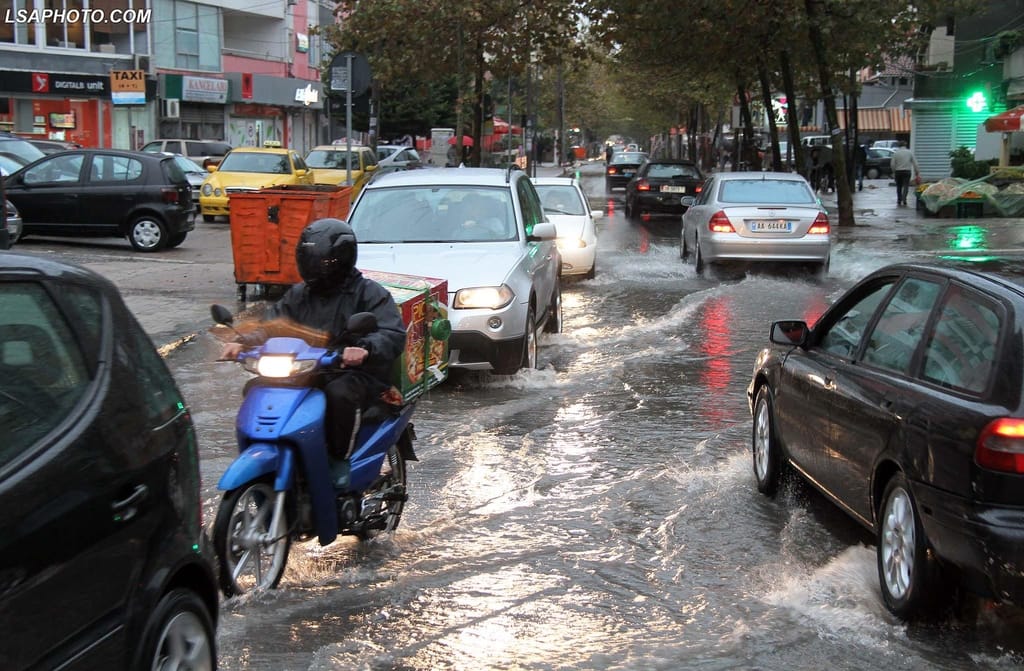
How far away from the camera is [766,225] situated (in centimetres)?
1711

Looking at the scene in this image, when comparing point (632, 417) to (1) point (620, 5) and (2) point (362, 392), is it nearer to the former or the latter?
(2) point (362, 392)

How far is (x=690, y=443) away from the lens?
8.23m

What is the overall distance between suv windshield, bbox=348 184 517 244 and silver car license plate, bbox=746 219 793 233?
275 inches

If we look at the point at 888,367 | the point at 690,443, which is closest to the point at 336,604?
the point at 888,367

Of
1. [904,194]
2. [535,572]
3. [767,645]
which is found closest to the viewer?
[767,645]

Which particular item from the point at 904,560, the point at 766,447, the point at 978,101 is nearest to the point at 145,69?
the point at 978,101

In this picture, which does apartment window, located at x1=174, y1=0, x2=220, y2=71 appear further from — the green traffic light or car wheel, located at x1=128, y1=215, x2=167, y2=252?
the green traffic light

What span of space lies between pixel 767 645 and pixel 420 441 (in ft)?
12.8

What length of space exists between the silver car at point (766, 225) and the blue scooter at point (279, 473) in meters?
12.6

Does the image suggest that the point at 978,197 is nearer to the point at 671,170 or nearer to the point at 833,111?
the point at 833,111

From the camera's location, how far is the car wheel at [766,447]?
6.79m

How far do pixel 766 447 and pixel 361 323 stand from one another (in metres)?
3.05

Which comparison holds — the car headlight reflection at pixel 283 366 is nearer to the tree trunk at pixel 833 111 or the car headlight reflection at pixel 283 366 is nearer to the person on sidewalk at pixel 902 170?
the tree trunk at pixel 833 111

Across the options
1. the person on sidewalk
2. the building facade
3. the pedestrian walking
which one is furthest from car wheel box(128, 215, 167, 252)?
the pedestrian walking
